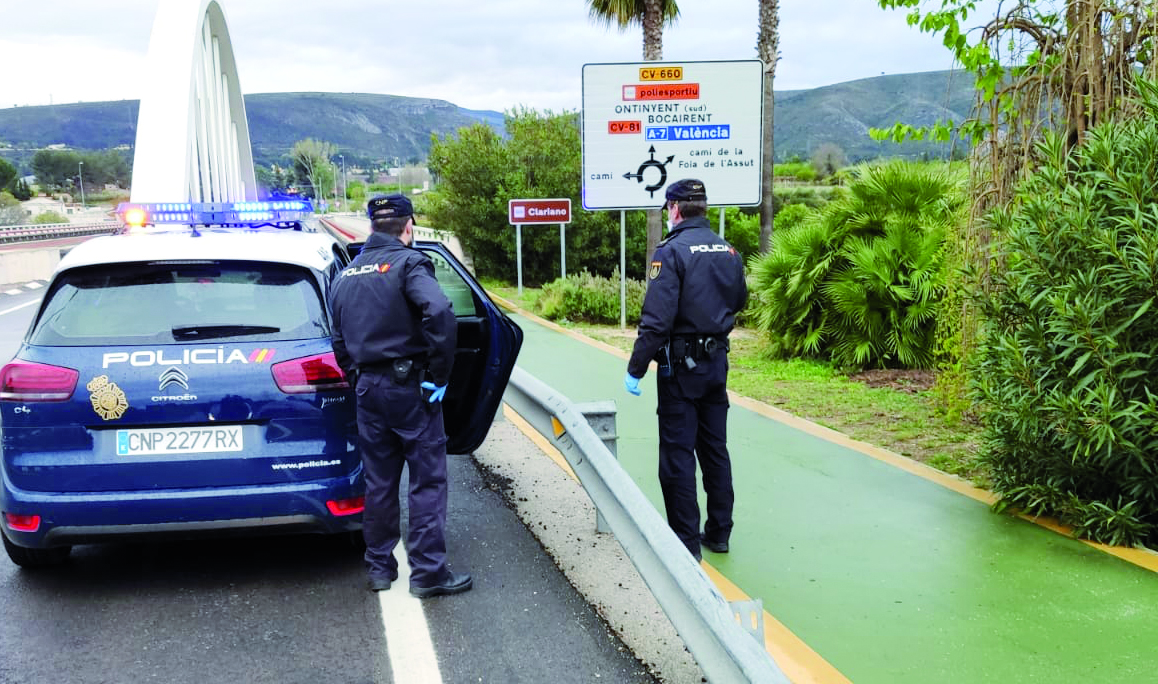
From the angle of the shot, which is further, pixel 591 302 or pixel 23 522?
pixel 591 302

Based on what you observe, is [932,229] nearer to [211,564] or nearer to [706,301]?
[706,301]

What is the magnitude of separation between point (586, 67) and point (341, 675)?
377 inches

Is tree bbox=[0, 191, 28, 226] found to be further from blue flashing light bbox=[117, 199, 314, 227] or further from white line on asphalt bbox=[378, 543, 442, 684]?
white line on asphalt bbox=[378, 543, 442, 684]

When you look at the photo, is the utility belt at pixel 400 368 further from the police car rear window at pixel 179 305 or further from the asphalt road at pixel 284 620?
the asphalt road at pixel 284 620

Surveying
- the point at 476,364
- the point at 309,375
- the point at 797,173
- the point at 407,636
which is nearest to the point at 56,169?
the point at 797,173

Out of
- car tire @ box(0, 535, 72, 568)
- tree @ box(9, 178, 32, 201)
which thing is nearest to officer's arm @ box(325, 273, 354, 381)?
car tire @ box(0, 535, 72, 568)

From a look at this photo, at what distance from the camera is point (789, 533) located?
5.35 meters

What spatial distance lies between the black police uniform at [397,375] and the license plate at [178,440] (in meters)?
0.57

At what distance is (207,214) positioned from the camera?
6.43 m

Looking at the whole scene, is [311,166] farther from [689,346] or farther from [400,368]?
[400,368]

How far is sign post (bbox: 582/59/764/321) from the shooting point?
12203 mm

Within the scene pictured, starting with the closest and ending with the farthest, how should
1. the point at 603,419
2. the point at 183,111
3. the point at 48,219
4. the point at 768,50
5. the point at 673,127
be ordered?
the point at 603,419 < the point at 673,127 < the point at 183,111 < the point at 768,50 < the point at 48,219

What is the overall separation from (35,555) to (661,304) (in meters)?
3.25

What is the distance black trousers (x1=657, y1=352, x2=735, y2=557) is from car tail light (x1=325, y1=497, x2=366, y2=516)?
1.45 meters
